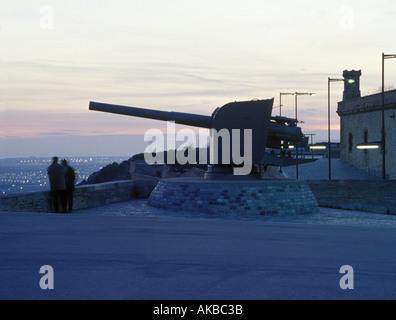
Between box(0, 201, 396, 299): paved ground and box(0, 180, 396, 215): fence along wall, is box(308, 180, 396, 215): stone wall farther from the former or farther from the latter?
box(0, 201, 396, 299): paved ground

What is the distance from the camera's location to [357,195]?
19.2 meters

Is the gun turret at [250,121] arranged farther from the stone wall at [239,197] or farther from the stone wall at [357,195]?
the stone wall at [357,195]

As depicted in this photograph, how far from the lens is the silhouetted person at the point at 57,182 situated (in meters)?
12.1

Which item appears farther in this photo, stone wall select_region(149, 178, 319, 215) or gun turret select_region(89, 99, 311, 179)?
gun turret select_region(89, 99, 311, 179)

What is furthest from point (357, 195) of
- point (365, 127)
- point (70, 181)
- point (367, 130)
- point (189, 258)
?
point (365, 127)

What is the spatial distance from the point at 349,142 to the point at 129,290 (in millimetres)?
39602

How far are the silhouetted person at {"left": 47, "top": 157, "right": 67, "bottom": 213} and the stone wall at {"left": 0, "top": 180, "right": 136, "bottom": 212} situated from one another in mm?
242

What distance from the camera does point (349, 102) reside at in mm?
41688

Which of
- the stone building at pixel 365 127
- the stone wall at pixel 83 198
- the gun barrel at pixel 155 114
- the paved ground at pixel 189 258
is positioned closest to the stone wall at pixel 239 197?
the gun barrel at pixel 155 114

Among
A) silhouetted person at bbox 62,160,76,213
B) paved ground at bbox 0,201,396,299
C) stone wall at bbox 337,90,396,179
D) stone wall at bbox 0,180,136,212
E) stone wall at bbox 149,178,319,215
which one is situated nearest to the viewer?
paved ground at bbox 0,201,396,299

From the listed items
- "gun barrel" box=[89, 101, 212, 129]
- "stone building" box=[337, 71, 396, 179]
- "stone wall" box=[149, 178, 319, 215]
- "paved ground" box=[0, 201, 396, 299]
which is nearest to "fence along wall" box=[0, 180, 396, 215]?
"gun barrel" box=[89, 101, 212, 129]

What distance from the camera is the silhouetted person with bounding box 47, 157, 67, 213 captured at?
12148 mm

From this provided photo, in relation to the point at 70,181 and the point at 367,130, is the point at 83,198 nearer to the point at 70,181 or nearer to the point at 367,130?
the point at 70,181
